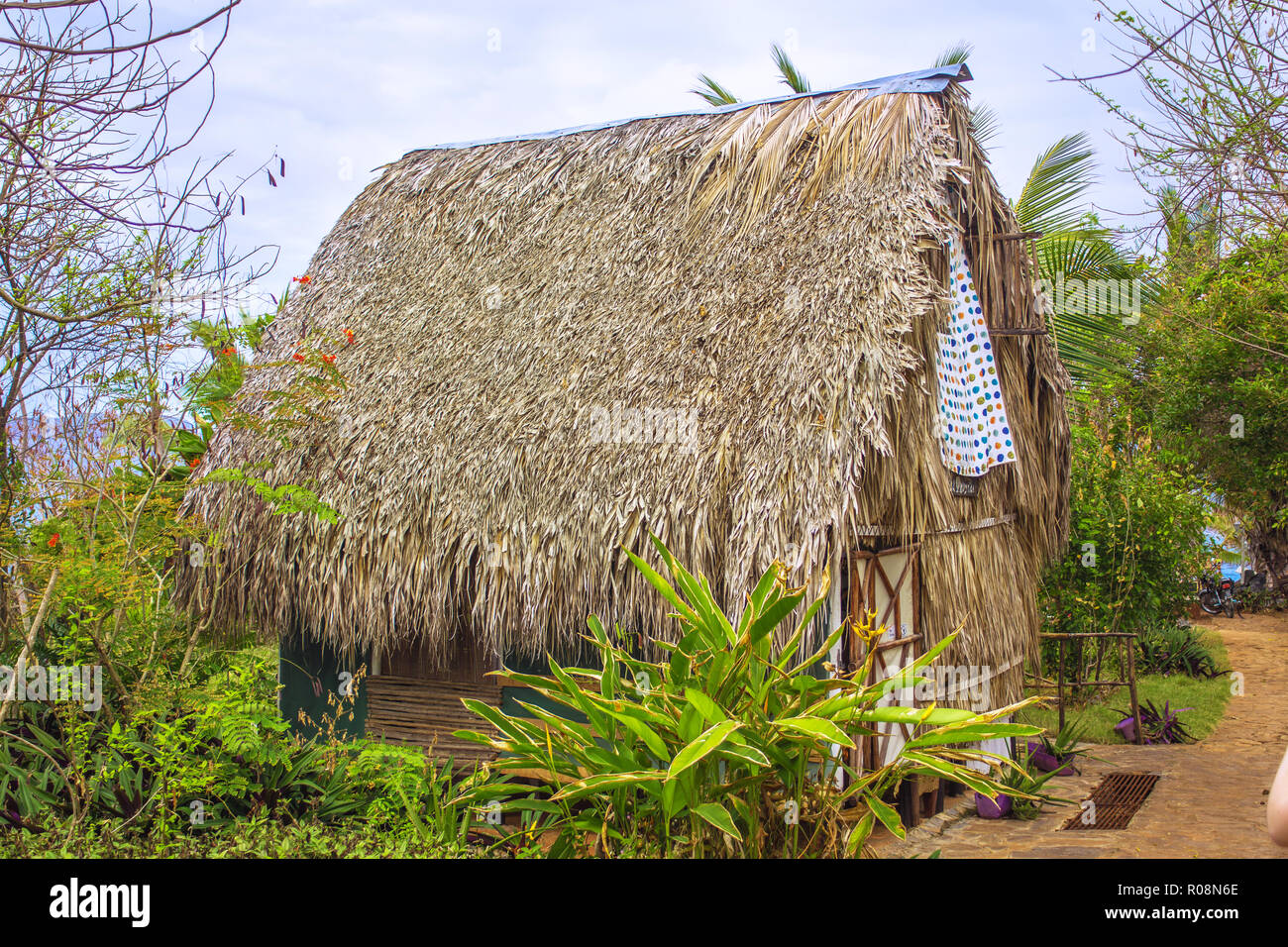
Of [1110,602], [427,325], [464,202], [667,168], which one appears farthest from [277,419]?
[1110,602]

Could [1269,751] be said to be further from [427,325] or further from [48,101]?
[48,101]

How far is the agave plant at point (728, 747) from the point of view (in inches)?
146

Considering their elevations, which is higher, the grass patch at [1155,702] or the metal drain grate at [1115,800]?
the grass patch at [1155,702]

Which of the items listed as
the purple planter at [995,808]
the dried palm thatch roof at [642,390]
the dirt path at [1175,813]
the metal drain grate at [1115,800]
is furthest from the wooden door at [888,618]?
the metal drain grate at [1115,800]

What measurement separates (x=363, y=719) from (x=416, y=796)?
6.09ft

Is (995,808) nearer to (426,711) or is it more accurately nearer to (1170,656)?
(426,711)

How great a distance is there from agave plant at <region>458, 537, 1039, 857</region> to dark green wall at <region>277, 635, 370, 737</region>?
9.87ft

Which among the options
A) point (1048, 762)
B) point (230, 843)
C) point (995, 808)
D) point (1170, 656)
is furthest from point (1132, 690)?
point (230, 843)

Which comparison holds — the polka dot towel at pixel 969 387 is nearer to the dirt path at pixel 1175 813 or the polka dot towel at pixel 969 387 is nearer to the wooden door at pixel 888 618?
the wooden door at pixel 888 618

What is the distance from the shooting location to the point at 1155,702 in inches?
398

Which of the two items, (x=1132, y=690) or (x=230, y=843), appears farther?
(x=1132, y=690)

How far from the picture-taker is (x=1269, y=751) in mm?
8625

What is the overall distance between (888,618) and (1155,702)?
17.7 feet

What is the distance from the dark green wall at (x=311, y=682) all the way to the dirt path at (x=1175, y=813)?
366 centimetres
